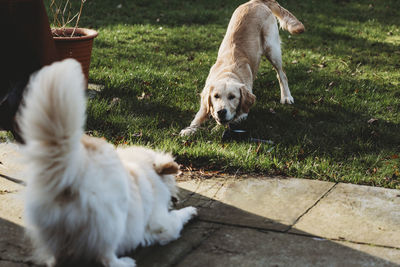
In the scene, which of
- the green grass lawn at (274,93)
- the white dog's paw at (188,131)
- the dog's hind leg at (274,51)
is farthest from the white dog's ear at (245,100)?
the dog's hind leg at (274,51)

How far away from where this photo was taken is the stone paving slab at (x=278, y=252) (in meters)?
2.82

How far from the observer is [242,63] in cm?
637

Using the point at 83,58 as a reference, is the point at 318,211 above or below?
below

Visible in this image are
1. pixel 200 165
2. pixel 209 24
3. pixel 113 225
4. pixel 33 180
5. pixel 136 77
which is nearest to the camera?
pixel 33 180

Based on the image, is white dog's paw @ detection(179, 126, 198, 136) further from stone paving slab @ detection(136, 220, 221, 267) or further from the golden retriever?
stone paving slab @ detection(136, 220, 221, 267)

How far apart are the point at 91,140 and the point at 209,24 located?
337 inches

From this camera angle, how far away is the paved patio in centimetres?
287

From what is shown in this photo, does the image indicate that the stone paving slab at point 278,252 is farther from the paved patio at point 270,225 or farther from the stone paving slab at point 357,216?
the stone paving slab at point 357,216

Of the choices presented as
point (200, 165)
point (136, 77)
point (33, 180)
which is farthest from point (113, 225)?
point (136, 77)

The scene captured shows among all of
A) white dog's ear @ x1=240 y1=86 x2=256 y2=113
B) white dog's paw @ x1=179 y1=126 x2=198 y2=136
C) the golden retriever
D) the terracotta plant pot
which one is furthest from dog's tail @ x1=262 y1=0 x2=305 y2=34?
the terracotta plant pot

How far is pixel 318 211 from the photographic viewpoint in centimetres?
348

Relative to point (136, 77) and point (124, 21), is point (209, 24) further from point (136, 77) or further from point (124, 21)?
point (136, 77)

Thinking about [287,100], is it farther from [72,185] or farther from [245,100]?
[72,185]

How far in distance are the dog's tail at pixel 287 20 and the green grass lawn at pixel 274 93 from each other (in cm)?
73
